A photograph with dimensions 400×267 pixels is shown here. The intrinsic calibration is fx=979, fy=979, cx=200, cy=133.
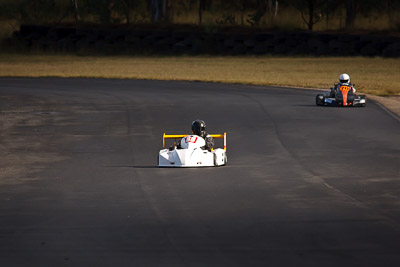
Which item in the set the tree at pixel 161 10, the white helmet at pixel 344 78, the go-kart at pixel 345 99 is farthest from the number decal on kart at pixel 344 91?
the tree at pixel 161 10

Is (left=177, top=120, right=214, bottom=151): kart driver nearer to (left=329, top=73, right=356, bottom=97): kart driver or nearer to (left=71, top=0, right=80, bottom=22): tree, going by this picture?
(left=329, top=73, right=356, bottom=97): kart driver

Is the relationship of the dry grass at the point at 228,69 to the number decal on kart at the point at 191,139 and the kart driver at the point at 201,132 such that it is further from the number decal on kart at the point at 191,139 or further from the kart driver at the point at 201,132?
the number decal on kart at the point at 191,139

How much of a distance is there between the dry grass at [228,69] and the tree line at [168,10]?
805 cm

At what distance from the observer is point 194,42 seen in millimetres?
55062

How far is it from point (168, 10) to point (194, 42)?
8620 millimetres

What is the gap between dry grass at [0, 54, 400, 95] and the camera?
38062 mm

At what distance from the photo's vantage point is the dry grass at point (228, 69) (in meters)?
38.1

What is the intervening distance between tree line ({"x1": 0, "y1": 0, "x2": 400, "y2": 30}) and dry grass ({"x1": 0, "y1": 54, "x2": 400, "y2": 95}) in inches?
317

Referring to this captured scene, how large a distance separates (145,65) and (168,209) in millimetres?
36086

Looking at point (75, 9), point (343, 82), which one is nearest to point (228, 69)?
point (343, 82)

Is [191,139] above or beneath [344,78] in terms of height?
beneath

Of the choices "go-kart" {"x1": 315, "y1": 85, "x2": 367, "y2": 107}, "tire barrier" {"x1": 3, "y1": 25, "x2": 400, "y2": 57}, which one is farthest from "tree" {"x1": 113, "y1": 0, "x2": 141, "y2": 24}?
"go-kart" {"x1": 315, "y1": 85, "x2": 367, "y2": 107}

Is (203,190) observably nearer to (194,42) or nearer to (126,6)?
(194,42)

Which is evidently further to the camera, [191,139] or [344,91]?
[344,91]
